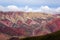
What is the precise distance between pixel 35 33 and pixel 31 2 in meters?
1.15

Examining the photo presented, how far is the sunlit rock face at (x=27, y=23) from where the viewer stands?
6309mm

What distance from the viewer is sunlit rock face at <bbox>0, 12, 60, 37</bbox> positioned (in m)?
6.31

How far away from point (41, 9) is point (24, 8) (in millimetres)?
631

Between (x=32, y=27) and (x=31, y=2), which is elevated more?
(x=31, y=2)

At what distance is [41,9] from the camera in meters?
6.48

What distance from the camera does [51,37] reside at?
6.26 meters

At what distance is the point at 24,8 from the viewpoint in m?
6.45

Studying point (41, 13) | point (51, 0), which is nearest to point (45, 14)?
point (41, 13)

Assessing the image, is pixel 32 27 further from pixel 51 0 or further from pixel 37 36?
pixel 51 0

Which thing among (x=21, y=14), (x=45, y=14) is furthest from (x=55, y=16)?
(x=21, y=14)

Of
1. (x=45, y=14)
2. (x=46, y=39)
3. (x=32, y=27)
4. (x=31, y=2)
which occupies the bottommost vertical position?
(x=46, y=39)

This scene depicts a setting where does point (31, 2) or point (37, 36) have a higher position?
point (31, 2)

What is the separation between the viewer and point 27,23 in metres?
6.40

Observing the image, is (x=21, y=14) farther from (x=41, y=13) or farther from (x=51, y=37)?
(x=51, y=37)
